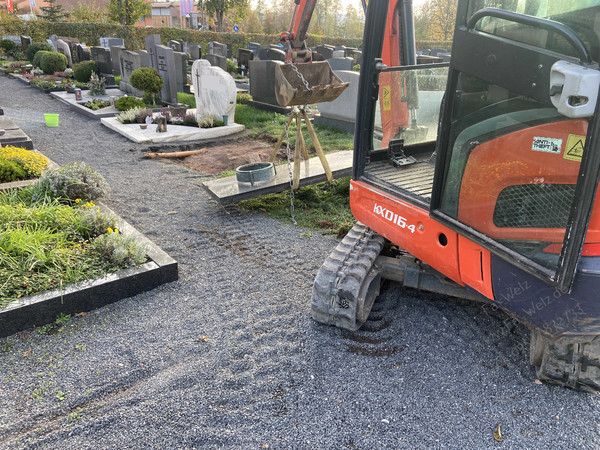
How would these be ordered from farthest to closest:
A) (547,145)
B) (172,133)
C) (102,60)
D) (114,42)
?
(114,42)
(102,60)
(172,133)
(547,145)

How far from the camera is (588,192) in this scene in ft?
5.68

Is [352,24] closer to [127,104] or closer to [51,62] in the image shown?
[51,62]

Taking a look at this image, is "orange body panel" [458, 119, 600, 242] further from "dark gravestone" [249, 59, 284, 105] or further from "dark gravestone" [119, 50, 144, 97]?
"dark gravestone" [119, 50, 144, 97]

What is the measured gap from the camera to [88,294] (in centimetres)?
337

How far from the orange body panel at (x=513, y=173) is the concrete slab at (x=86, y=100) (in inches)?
391

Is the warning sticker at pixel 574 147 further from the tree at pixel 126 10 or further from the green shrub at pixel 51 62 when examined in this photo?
the tree at pixel 126 10

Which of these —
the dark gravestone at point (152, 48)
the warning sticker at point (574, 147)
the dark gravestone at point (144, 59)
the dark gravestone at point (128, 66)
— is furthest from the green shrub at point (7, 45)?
the warning sticker at point (574, 147)

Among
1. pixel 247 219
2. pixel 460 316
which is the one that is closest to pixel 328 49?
pixel 247 219

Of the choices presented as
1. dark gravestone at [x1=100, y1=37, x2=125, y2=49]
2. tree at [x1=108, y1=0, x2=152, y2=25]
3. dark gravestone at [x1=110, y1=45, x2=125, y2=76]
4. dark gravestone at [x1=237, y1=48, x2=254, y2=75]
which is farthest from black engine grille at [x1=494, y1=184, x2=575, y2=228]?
tree at [x1=108, y1=0, x2=152, y2=25]

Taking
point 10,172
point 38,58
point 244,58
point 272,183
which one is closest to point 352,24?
point 244,58

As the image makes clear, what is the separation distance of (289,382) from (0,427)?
5.06 ft

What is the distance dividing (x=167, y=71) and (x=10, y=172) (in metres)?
6.59

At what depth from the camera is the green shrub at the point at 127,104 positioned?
34.4 ft

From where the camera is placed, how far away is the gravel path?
234 centimetres
